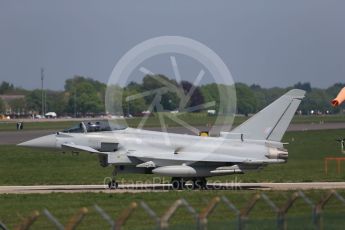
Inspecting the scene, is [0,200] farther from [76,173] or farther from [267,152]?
[76,173]

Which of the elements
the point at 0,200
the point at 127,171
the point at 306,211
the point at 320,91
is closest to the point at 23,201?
the point at 0,200

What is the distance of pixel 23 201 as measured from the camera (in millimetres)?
26172

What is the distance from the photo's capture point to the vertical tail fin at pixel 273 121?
31.3 metres

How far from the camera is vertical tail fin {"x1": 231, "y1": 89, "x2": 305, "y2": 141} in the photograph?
31.3 metres

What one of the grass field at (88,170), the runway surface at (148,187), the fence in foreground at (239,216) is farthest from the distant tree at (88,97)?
Answer: the fence in foreground at (239,216)

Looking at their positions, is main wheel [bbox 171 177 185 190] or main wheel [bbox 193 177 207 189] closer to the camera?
main wheel [bbox 171 177 185 190]

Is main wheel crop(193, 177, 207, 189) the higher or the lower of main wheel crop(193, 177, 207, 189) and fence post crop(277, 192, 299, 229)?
the lower

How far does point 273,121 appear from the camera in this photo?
31297mm

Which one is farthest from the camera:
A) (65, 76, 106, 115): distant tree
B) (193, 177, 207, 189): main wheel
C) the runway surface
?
(65, 76, 106, 115): distant tree

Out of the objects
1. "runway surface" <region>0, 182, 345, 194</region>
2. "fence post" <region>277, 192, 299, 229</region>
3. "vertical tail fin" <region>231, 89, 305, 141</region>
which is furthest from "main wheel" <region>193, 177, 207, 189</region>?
"fence post" <region>277, 192, 299, 229</region>

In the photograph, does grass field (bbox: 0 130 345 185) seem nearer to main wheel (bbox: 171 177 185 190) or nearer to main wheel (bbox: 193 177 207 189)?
main wheel (bbox: 193 177 207 189)

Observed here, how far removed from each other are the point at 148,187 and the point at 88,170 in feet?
34.1

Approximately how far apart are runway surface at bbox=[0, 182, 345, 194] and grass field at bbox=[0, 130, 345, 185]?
6.76 ft

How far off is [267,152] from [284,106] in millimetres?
1856
